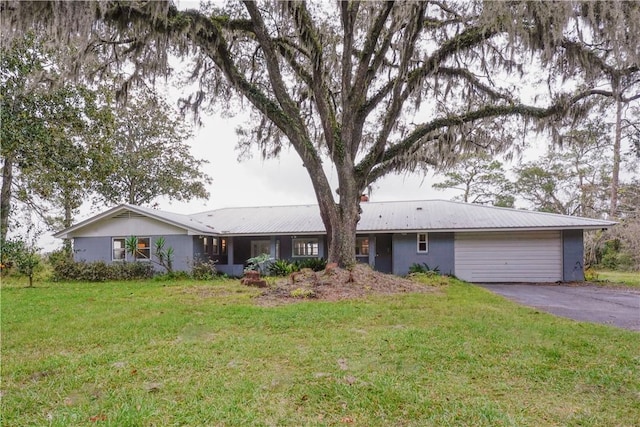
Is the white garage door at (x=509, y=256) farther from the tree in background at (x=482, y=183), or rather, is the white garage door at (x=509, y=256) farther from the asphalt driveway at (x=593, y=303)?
the tree in background at (x=482, y=183)

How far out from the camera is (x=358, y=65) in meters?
10.4

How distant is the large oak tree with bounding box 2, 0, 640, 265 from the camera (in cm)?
805

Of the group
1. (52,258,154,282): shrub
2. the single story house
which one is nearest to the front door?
the single story house

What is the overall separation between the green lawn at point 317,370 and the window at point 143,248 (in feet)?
30.1

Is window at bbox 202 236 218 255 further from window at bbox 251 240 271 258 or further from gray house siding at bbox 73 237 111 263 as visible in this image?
gray house siding at bbox 73 237 111 263

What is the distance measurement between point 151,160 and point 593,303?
21.9 m

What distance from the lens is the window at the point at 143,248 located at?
1514 cm

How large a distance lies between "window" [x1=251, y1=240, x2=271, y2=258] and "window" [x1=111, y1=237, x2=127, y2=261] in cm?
567

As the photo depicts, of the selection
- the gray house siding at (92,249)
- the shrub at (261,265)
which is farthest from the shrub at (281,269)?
the gray house siding at (92,249)

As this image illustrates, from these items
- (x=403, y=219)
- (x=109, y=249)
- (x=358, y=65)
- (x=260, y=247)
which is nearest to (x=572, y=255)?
(x=403, y=219)

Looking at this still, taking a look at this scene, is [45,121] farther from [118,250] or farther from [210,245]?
[210,245]

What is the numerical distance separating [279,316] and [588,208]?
22.7 m

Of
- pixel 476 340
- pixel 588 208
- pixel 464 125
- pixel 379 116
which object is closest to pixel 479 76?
pixel 464 125

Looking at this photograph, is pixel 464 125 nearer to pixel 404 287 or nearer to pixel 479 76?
pixel 479 76
